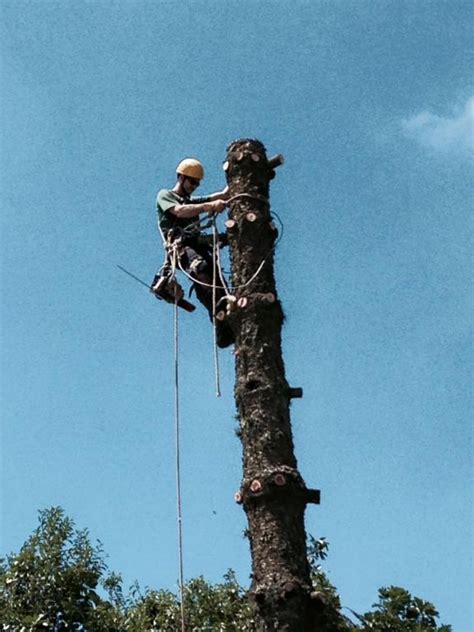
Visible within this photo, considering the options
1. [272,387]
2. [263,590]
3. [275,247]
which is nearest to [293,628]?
[263,590]

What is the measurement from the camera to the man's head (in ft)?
21.8

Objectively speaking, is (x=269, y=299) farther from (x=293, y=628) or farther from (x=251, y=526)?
(x=293, y=628)

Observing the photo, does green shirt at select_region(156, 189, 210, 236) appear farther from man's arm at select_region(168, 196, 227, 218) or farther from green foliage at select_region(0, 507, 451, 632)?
green foliage at select_region(0, 507, 451, 632)

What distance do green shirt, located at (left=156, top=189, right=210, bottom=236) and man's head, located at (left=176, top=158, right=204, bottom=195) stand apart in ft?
0.58

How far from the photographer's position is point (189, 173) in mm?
6629

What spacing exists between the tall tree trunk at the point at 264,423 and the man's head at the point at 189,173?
95cm

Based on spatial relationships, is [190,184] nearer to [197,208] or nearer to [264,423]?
[197,208]

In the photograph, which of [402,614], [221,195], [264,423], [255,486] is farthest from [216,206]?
[402,614]

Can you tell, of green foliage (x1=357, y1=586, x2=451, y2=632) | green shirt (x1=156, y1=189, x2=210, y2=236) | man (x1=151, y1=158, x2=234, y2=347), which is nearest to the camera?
man (x1=151, y1=158, x2=234, y2=347)

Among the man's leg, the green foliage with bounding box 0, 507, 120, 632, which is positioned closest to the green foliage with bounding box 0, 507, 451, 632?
the green foliage with bounding box 0, 507, 120, 632

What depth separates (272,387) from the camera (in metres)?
4.89

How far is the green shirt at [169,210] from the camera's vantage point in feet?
20.8

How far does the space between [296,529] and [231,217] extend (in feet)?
6.25

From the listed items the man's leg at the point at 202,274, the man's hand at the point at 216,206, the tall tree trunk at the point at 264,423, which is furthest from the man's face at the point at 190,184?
the tall tree trunk at the point at 264,423
